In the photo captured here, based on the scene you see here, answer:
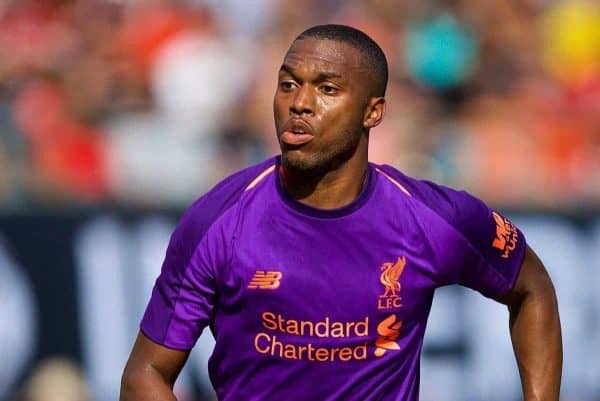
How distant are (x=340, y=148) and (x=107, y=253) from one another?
4215 millimetres

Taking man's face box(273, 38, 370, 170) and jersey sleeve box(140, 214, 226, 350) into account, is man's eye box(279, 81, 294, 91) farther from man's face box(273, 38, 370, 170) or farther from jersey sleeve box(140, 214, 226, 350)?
jersey sleeve box(140, 214, 226, 350)

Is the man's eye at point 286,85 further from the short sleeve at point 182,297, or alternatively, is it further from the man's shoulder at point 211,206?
the short sleeve at point 182,297

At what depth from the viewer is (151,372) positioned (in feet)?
15.8

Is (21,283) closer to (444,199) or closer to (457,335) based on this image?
(457,335)

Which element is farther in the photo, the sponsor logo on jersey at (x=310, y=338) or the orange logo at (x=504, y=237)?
the orange logo at (x=504, y=237)

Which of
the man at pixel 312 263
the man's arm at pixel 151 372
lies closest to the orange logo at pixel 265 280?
the man at pixel 312 263

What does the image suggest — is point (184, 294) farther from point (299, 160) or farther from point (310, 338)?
point (299, 160)

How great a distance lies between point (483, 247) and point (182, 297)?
47.9 inches

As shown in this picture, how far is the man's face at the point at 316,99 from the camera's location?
464cm

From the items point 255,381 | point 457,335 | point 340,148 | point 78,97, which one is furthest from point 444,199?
point 78,97

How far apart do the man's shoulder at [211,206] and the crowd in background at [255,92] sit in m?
4.00

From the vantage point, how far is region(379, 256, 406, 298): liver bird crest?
4.88 m

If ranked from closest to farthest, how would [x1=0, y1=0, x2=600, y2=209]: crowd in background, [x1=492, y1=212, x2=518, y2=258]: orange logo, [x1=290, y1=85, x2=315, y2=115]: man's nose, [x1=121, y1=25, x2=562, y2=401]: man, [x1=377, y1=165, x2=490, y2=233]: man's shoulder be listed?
[x1=290, y1=85, x2=315, y2=115]: man's nose → [x1=121, y1=25, x2=562, y2=401]: man → [x1=377, y1=165, x2=490, y2=233]: man's shoulder → [x1=492, y1=212, x2=518, y2=258]: orange logo → [x1=0, y1=0, x2=600, y2=209]: crowd in background

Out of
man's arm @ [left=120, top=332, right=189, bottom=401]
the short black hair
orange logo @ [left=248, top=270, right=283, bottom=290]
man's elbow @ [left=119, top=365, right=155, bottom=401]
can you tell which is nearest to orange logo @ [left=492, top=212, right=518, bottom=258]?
the short black hair
